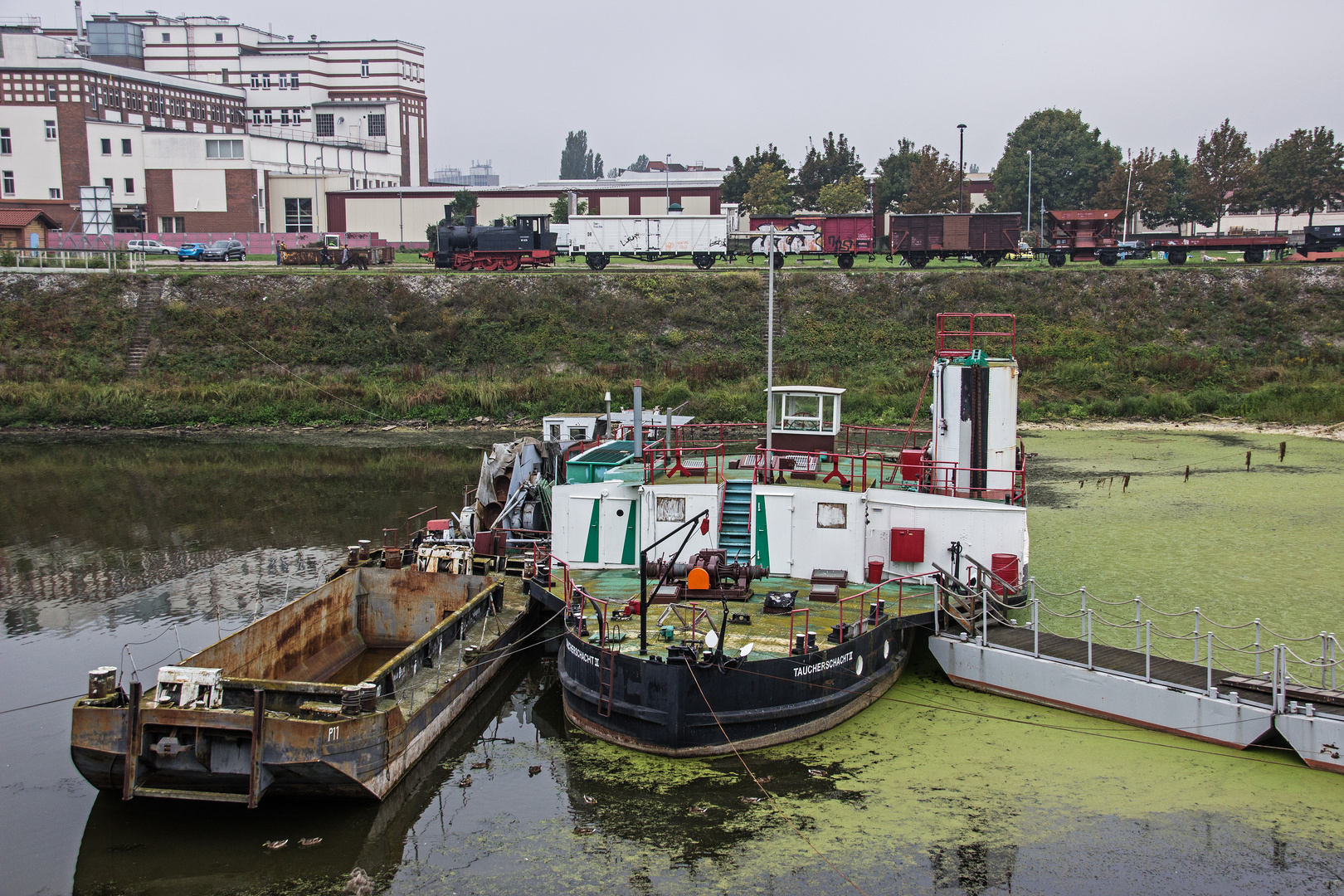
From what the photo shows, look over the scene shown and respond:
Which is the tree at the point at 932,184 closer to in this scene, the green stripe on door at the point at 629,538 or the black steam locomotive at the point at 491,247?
the black steam locomotive at the point at 491,247

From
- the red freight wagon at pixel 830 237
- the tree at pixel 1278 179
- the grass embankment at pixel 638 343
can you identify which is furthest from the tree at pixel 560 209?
the tree at pixel 1278 179

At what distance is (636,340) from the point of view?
159 feet

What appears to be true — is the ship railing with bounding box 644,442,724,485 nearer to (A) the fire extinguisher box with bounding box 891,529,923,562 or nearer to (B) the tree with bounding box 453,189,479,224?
(A) the fire extinguisher box with bounding box 891,529,923,562

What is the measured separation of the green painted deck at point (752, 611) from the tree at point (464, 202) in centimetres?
5605

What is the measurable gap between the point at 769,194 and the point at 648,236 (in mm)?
22332

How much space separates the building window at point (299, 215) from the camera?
247 feet

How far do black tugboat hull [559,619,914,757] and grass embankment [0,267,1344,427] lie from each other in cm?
2723

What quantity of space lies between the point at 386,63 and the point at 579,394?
63.6 m

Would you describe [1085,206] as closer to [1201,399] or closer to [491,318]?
[1201,399]

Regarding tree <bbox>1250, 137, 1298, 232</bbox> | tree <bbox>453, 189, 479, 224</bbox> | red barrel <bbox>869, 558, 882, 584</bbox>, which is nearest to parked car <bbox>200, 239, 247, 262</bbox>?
tree <bbox>453, 189, 479, 224</bbox>

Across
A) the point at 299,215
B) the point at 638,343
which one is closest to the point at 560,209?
the point at 299,215

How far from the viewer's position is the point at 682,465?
20062mm

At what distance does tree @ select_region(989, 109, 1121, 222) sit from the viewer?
256 ft

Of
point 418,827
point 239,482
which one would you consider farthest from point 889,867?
point 239,482
